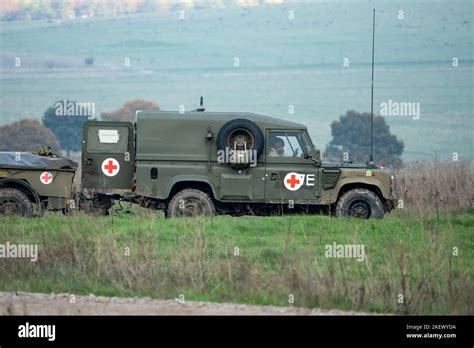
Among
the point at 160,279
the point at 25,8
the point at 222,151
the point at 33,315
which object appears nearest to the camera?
the point at 33,315

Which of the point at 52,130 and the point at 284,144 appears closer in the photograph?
the point at 284,144

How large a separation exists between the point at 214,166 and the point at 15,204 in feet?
11.8

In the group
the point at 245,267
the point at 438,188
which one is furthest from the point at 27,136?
the point at 245,267

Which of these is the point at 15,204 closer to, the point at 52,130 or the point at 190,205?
the point at 190,205

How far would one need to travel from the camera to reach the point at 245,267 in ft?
48.9

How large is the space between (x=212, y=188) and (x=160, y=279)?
24.1 feet

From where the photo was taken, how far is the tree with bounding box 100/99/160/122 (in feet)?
259

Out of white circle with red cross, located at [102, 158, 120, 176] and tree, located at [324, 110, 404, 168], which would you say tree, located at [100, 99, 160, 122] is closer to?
tree, located at [324, 110, 404, 168]

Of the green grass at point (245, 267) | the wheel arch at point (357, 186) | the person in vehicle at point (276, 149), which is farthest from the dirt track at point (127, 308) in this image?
the wheel arch at point (357, 186)

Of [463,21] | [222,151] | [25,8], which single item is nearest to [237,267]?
[222,151]

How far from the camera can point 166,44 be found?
346 feet
